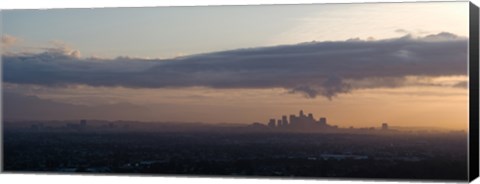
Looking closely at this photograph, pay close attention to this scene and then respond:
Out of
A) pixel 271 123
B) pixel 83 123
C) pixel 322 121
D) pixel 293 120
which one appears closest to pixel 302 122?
pixel 293 120

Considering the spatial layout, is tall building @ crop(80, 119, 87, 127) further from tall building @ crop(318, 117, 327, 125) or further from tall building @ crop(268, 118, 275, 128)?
tall building @ crop(318, 117, 327, 125)

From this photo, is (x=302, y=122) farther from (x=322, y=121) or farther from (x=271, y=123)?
(x=271, y=123)

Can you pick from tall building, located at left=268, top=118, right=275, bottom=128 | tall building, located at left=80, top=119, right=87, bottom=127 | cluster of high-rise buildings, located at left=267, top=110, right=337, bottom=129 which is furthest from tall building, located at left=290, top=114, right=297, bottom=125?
tall building, located at left=80, top=119, right=87, bottom=127

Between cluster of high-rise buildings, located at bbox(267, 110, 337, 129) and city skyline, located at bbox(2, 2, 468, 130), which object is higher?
city skyline, located at bbox(2, 2, 468, 130)

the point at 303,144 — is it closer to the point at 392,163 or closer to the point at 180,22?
the point at 392,163

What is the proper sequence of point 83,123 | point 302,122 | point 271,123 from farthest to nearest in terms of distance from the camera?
point 83,123 < point 271,123 < point 302,122

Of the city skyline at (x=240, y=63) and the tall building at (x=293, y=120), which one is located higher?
the city skyline at (x=240, y=63)

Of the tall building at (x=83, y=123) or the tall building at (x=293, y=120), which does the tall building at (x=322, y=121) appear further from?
the tall building at (x=83, y=123)

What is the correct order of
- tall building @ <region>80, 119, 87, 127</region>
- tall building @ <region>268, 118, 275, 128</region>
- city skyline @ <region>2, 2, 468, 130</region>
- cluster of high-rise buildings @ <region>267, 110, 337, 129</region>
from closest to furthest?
1. city skyline @ <region>2, 2, 468, 130</region>
2. cluster of high-rise buildings @ <region>267, 110, 337, 129</region>
3. tall building @ <region>268, 118, 275, 128</region>
4. tall building @ <region>80, 119, 87, 127</region>

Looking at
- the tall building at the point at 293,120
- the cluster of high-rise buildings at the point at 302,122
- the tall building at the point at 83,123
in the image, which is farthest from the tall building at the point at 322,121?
the tall building at the point at 83,123
